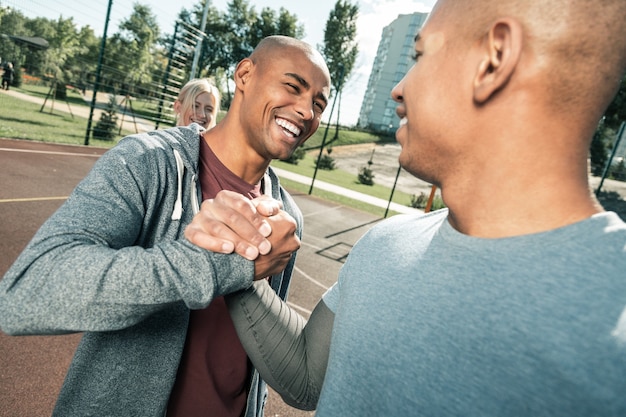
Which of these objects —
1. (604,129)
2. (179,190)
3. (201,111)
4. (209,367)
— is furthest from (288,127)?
(604,129)

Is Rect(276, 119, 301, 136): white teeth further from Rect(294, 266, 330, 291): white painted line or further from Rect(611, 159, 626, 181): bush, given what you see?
Rect(611, 159, 626, 181): bush

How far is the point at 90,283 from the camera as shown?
91 centimetres

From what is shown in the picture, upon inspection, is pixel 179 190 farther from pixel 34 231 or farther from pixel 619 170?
pixel 619 170

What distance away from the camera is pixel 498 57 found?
0.91m

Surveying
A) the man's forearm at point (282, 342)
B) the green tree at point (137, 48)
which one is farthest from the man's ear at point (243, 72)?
the green tree at point (137, 48)

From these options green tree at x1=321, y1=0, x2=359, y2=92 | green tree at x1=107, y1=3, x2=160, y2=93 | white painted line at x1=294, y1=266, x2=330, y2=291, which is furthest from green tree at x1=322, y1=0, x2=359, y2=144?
white painted line at x1=294, y1=266, x2=330, y2=291

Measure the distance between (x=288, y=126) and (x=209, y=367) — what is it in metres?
1.35

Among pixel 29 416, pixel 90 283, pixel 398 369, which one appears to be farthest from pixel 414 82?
pixel 29 416

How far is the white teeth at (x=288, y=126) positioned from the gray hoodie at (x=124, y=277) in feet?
1.72

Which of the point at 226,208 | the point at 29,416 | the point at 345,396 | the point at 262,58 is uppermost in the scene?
the point at 262,58

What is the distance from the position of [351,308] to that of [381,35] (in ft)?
331

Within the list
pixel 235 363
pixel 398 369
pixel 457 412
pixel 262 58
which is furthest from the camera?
pixel 262 58

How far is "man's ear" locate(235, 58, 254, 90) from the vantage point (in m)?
2.18

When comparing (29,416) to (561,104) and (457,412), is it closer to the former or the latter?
(457,412)
